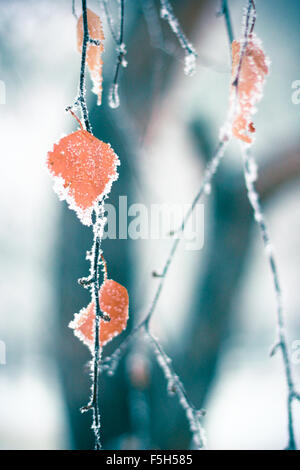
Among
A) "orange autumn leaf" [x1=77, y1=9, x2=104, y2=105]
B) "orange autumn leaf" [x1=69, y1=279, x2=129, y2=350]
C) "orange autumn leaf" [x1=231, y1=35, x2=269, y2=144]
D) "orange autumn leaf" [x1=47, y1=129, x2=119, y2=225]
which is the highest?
"orange autumn leaf" [x1=77, y1=9, x2=104, y2=105]

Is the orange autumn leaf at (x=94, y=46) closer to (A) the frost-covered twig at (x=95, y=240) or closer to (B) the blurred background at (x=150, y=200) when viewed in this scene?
(A) the frost-covered twig at (x=95, y=240)

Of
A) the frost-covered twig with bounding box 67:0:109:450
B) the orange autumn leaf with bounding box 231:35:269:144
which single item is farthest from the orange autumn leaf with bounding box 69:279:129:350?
the orange autumn leaf with bounding box 231:35:269:144

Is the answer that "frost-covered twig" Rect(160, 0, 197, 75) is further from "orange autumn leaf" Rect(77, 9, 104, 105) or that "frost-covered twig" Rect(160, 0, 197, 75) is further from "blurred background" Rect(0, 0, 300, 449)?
"blurred background" Rect(0, 0, 300, 449)

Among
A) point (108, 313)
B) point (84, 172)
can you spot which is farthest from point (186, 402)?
point (84, 172)

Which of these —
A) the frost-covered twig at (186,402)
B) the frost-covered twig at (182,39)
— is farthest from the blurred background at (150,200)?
the frost-covered twig at (182,39)

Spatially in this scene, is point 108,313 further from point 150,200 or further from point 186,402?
point 150,200

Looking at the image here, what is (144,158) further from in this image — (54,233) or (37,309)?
(37,309)
